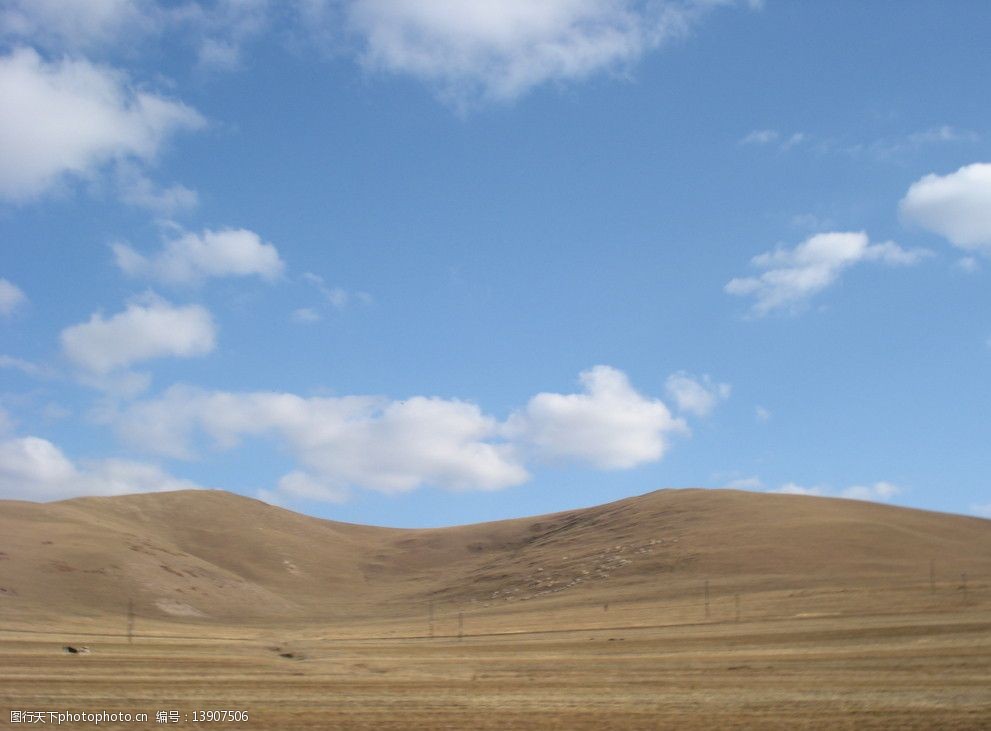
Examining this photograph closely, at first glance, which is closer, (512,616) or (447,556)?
(512,616)

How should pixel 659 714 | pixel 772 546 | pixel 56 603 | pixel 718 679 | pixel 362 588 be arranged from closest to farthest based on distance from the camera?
pixel 659 714
pixel 718 679
pixel 56 603
pixel 772 546
pixel 362 588

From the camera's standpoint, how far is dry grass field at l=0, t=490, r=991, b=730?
1047 inches

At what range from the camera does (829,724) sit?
71.7ft

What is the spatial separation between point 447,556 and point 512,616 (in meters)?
65.8

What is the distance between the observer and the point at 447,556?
484 ft

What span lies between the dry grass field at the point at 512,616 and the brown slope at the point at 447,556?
1.44ft

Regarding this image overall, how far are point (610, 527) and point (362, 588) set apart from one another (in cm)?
3461

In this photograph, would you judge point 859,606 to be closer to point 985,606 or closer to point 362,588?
point 985,606

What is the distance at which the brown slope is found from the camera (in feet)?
291

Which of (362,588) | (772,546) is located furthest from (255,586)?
(772,546)

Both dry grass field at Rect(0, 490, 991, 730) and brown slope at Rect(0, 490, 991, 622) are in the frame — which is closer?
dry grass field at Rect(0, 490, 991, 730)

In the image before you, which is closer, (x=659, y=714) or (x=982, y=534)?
(x=659, y=714)

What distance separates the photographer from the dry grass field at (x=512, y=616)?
87.2 feet

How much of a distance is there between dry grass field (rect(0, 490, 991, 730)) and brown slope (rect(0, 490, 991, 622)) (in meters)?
0.44
